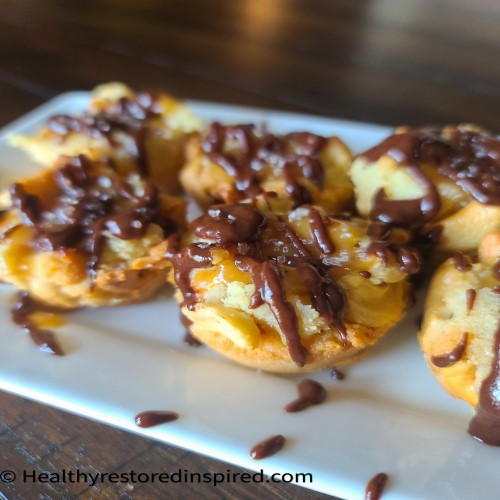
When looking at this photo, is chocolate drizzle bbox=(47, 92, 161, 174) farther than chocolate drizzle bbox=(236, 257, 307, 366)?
Yes

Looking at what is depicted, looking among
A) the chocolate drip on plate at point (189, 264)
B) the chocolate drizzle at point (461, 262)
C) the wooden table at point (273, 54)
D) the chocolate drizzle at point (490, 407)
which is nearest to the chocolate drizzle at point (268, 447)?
the chocolate drip on plate at point (189, 264)

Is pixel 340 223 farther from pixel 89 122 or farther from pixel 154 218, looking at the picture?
pixel 89 122

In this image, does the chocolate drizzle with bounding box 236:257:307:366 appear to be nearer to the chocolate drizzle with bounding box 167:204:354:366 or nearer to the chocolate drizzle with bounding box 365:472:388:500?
the chocolate drizzle with bounding box 167:204:354:366

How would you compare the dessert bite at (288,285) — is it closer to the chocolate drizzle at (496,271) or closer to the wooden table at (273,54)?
the chocolate drizzle at (496,271)

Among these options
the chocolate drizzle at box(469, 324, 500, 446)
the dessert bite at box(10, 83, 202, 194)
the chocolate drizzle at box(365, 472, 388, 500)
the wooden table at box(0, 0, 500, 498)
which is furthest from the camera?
the wooden table at box(0, 0, 500, 498)

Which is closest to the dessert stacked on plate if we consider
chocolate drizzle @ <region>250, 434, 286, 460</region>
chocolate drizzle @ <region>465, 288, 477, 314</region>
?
chocolate drizzle @ <region>465, 288, 477, 314</region>

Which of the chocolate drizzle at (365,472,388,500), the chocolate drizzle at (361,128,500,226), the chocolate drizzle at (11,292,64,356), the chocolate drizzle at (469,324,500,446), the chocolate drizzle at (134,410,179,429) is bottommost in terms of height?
the chocolate drizzle at (11,292,64,356)

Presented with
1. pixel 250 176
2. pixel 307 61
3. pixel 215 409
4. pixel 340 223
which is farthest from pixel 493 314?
pixel 307 61

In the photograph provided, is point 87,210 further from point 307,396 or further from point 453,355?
point 453,355
